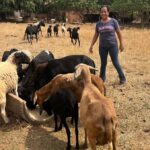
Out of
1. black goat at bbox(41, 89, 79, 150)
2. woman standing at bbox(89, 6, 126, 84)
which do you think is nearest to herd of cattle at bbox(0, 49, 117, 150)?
black goat at bbox(41, 89, 79, 150)

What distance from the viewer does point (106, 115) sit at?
587 cm

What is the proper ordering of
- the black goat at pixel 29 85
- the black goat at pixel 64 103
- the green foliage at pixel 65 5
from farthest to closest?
the green foliage at pixel 65 5
the black goat at pixel 29 85
the black goat at pixel 64 103

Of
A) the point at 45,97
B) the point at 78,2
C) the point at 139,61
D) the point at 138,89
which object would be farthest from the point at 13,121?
the point at 78,2

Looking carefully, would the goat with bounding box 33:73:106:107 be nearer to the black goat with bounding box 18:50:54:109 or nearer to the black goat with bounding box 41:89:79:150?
the black goat with bounding box 41:89:79:150

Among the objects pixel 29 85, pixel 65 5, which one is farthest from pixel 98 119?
pixel 65 5

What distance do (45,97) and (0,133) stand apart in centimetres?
127

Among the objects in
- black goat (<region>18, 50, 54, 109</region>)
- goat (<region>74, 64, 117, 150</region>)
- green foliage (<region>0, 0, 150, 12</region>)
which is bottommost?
green foliage (<region>0, 0, 150, 12</region>)

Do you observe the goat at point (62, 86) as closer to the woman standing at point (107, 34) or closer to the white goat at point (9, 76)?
the white goat at point (9, 76)

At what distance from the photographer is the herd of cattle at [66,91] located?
5.91 meters

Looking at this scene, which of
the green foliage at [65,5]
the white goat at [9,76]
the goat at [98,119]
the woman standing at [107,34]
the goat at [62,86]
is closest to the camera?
the goat at [98,119]

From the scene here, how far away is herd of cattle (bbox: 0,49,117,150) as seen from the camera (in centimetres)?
591

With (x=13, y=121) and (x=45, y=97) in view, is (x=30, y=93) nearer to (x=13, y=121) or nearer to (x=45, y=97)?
(x=13, y=121)

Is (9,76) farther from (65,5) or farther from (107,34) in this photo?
(65,5)

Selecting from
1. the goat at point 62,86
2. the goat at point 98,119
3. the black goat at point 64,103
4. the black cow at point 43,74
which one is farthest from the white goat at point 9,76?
the goat at point 98,119
